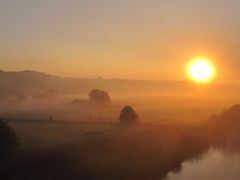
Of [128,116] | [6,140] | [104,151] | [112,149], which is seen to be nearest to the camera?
[6,140]

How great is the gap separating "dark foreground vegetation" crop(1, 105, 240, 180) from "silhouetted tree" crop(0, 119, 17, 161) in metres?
1.38

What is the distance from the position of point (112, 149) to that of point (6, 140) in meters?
24.7

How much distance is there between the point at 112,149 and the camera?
106312 mm

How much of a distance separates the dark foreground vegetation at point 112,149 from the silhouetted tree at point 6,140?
1.38 meters

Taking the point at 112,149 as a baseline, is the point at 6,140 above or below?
above

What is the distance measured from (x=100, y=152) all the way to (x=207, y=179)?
26129 mm

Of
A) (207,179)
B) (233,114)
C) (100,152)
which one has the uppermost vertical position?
(233,114)

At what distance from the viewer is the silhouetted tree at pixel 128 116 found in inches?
5994

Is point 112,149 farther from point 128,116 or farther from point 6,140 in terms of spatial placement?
point 128,116

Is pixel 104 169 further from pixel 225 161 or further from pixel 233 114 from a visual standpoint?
pixel 233 114

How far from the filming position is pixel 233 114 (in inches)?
5177

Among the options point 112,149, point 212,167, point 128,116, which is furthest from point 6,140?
point 128,116

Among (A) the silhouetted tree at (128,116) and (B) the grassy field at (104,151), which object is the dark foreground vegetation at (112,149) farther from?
(A) the silhouetted tree at (128,116)

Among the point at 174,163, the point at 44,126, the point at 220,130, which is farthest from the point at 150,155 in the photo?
the point at 44,126
